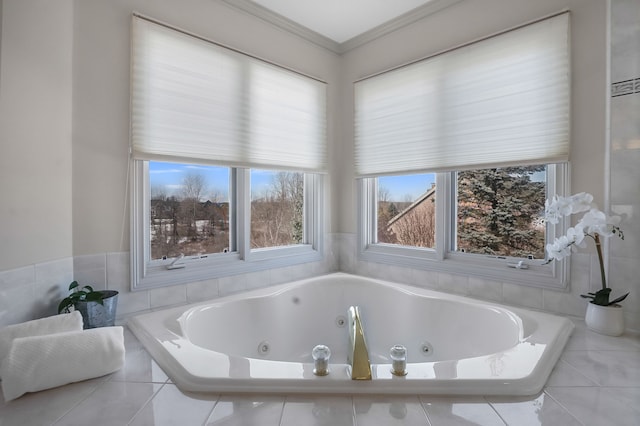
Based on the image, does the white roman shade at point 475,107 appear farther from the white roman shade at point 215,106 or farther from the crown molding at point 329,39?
the white roman shade at point 215,106

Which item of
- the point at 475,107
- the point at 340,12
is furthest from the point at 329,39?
the point at 475,107

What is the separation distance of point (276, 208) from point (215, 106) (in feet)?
2.91

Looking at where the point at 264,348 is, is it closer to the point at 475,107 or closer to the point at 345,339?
the point at 345,339

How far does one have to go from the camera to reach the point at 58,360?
105 cm

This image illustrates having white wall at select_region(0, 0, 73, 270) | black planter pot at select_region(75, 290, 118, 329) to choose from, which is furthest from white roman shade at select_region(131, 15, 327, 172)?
black planter pot at select_region(75, 290, 118, 329)

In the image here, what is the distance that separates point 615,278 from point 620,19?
1248 millimetres

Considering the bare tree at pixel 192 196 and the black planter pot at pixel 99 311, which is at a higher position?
the bare tree at pixel 192 196

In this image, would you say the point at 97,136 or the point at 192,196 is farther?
the point at 192,196

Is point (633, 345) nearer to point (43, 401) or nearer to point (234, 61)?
point (43, 401)

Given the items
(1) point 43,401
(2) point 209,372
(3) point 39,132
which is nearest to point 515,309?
(2) point 209,372

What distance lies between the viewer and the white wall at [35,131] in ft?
4.11

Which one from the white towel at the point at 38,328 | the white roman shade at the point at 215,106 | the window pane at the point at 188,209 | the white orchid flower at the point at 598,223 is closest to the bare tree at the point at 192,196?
the window pane at the point at 188,209

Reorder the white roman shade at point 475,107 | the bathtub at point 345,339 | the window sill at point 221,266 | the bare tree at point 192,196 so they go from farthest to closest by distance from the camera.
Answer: the bare tree at point 192,196
the window sill at point 221,266
the white roman shade at point 475,107
the bathtub at point 345,339

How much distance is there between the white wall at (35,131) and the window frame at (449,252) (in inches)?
78.5
